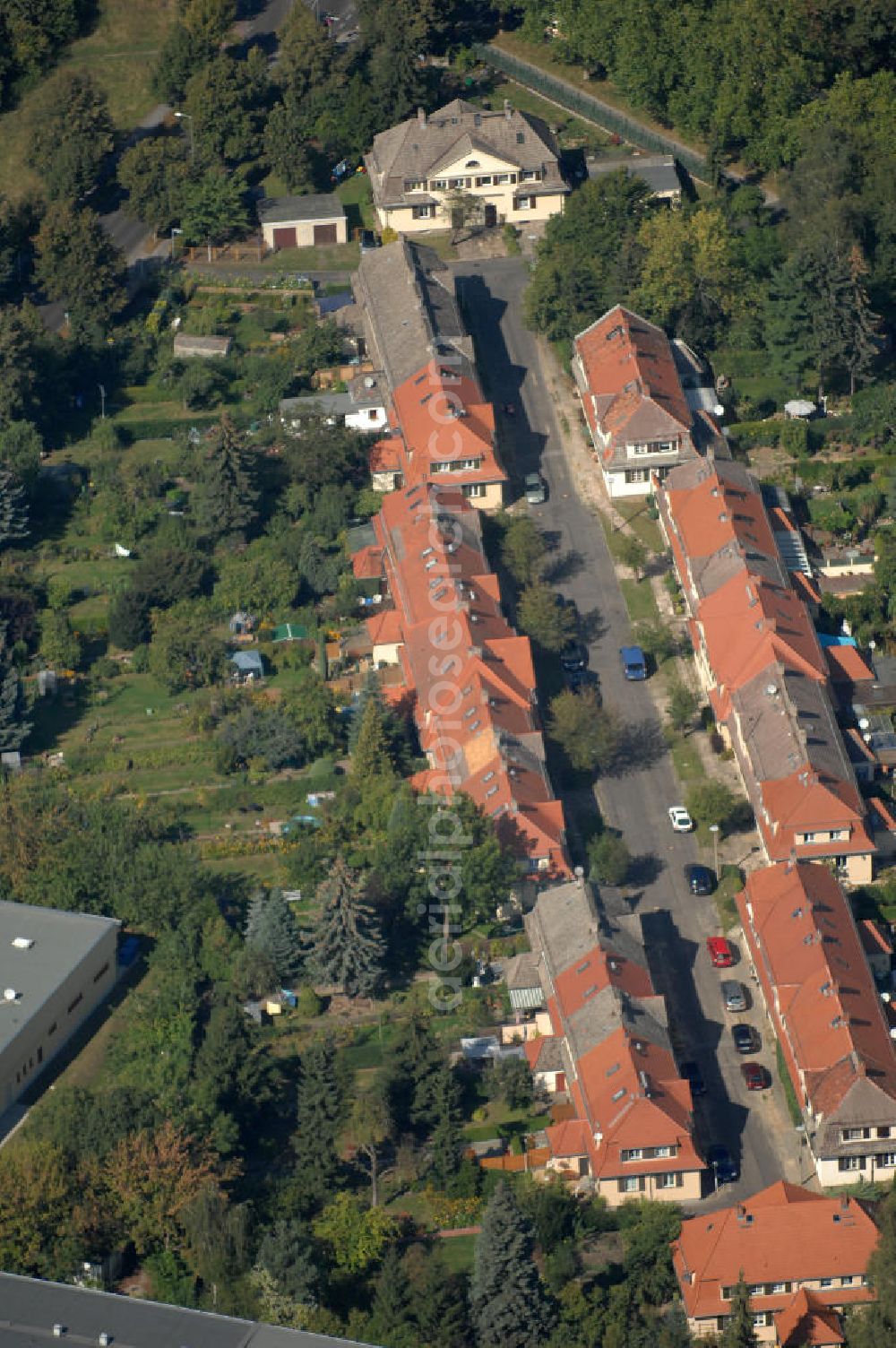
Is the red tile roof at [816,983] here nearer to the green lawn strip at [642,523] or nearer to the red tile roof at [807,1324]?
the red tile roof at [807,1324]

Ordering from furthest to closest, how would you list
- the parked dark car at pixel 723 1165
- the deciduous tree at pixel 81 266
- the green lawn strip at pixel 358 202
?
the green lawn strip at pixel 358 202
the deciduous tree at pixel 81 266
the parked dark car at pixel 723 1165

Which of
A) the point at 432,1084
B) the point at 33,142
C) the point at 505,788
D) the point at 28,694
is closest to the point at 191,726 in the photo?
the point at 28,694

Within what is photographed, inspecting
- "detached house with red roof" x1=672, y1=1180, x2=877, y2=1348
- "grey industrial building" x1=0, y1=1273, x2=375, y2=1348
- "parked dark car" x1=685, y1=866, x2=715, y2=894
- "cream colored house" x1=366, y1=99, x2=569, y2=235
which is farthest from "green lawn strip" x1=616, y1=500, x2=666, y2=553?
"grey industrial building" x1=0, y1=1273, x2=375, y2=1348

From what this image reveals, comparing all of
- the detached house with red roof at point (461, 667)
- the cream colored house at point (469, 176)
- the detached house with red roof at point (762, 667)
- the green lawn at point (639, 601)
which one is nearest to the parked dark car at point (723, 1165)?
the detached house with red roof at point (762, 667)

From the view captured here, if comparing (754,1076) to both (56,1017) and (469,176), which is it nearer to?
(56,1017)

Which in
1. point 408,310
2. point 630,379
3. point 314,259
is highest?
point 314,259

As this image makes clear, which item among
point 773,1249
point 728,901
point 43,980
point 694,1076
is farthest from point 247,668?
point 773,1249

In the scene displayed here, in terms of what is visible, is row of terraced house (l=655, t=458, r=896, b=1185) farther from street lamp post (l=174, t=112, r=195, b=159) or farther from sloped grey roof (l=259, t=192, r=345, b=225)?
street lamp post (l=174, t=112, r=195, b=159)
